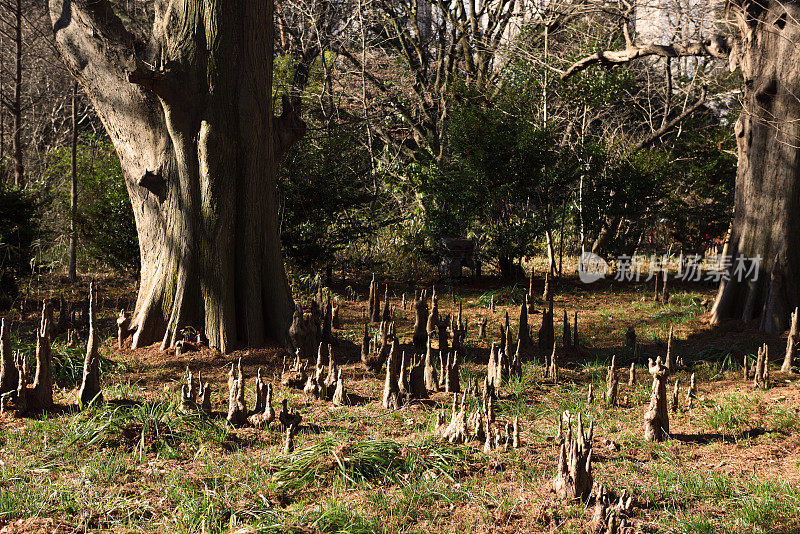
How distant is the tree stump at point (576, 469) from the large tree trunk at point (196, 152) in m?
3.42

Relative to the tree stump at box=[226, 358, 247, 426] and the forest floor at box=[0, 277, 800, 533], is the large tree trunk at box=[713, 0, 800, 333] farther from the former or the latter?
the tree stump at box=[226, 358, 247, 426]

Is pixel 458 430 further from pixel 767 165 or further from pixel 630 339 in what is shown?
pixel 767 165

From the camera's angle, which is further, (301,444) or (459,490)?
(301,444)

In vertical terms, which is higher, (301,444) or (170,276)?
(170,276)

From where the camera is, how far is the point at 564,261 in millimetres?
13750

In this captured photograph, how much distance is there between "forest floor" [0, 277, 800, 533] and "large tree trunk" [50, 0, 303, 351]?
1.59 feet

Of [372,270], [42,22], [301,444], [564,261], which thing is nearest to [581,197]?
[564,261]

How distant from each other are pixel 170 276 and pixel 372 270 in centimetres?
584

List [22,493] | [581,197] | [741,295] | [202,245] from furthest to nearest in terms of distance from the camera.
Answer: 1. [581,197]
2. [741,295]
3. [202,245]
4. [22,493]

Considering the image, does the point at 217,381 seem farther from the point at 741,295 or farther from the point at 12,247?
the point at 741,295

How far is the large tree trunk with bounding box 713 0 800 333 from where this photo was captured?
7332 mm

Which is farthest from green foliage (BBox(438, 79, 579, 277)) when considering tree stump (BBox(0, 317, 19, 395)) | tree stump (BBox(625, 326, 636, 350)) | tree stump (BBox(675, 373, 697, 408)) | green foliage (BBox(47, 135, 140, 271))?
tree stump (BBox(0, 317, 19, 395))

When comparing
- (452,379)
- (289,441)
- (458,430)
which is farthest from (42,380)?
(452,379)

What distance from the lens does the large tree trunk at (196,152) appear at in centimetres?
586
